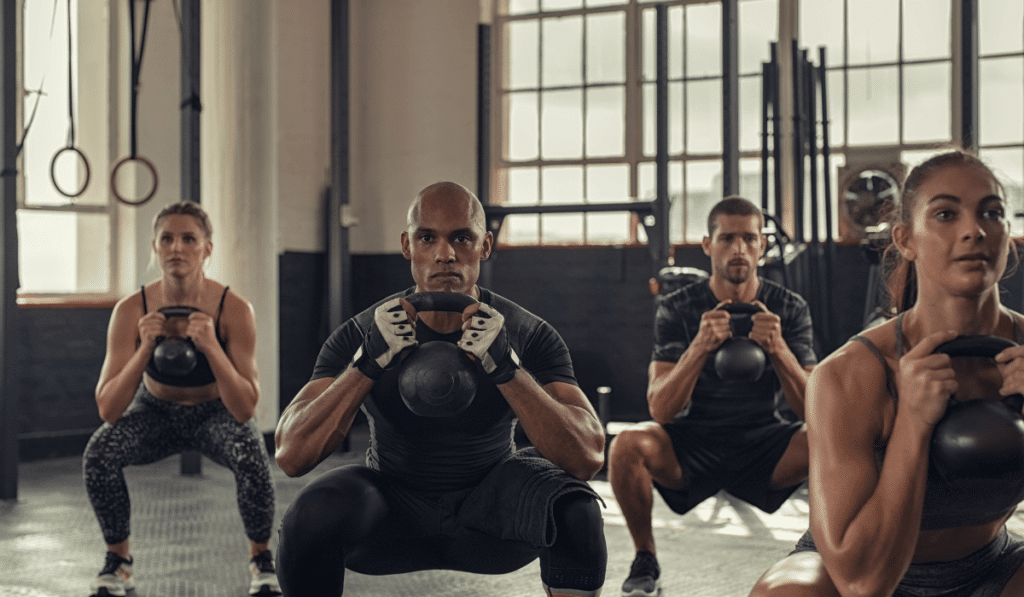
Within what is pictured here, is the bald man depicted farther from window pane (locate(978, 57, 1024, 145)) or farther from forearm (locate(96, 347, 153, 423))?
window pane (locate(978, 57, 1024, 145))

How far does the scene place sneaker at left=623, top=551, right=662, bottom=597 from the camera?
304 cm

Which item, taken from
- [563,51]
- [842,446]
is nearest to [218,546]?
[842,446]

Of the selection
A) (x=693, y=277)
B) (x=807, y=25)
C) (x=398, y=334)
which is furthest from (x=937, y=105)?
(x=398, y=334)

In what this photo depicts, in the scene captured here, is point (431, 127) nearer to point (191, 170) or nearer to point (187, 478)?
point (191, 170)

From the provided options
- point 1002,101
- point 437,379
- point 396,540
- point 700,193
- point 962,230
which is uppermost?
point 1002,101

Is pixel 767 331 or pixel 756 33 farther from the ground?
pixel 756 33

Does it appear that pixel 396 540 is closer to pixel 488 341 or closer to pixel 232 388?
pixel 488 341

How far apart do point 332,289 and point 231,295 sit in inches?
126

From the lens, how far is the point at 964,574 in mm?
1737

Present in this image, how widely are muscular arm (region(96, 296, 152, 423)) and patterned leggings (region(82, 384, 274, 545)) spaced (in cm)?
9

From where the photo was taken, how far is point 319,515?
2.04 meters

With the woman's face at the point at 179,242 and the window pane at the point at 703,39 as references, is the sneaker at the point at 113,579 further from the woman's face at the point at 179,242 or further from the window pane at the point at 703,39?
the window pane at the point at 703,39

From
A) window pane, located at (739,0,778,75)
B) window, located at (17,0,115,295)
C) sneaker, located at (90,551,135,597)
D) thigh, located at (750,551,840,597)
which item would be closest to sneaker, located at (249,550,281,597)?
sneaker, located at (90,551,135,597)

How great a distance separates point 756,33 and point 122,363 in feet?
17.1
